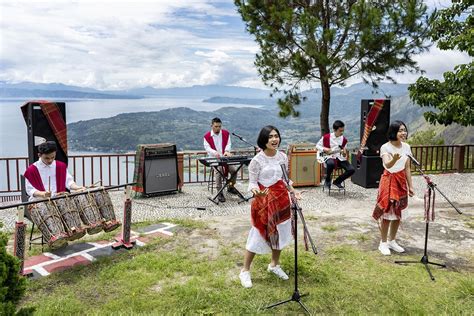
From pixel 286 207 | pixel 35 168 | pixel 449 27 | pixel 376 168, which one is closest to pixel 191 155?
pixel 376 168

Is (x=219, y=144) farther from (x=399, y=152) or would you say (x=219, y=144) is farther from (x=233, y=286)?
(x=233, y=286)

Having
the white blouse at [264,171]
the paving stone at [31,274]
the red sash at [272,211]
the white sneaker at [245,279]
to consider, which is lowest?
the paving stone at [31,274]

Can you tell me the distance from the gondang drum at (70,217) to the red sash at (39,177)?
617 millimetres

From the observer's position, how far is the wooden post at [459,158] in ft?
35.8

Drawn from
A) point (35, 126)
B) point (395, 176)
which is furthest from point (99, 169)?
point (395, 176)

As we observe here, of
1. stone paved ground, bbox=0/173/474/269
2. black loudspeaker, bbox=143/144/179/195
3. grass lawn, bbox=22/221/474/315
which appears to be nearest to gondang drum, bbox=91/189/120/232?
grass lawn, bbox=22/221/474/315

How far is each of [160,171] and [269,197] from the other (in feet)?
15.1

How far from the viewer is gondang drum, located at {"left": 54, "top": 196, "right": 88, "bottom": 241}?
428cm

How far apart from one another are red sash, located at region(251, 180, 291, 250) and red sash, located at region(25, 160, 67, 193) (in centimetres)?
248

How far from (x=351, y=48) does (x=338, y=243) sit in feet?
21.9

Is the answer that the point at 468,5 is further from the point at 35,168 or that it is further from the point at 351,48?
the point at 35,168

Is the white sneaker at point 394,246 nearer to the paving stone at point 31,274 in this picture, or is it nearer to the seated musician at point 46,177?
the seated musician at point 46,177

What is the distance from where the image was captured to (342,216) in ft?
21.8

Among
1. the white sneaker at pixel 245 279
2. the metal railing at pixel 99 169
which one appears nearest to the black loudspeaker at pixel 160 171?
the metal railing at pixel 99 169
